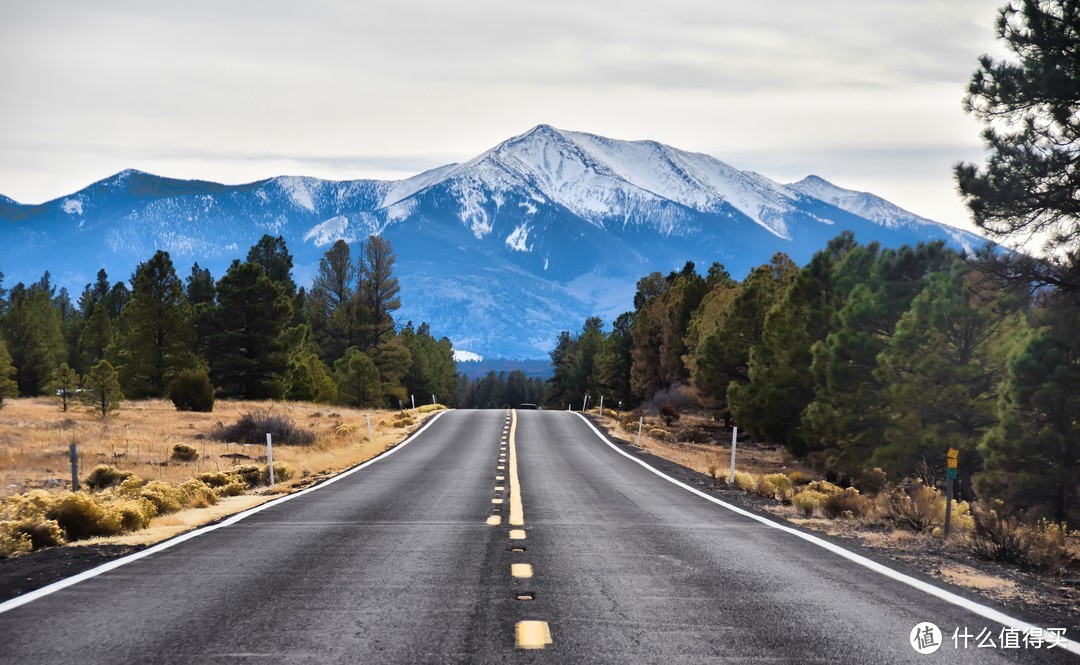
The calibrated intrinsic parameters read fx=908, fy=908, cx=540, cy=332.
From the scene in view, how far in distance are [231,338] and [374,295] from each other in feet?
79.8

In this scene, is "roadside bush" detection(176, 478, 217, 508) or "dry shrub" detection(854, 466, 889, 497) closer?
"roadside bush" detection(176, 478, 217, 508)

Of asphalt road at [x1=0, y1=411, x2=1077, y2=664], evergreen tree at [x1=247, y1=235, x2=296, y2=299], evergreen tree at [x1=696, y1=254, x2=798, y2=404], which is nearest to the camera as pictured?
asphalt road at [x1=0, y1=411, x2=1077, y2=664]

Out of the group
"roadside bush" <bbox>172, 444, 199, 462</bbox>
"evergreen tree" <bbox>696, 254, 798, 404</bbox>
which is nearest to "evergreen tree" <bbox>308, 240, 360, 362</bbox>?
"evergreen tree" <bbox>696, 254, 798, 404</bbox>

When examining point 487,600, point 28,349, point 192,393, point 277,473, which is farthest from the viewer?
point 28,349

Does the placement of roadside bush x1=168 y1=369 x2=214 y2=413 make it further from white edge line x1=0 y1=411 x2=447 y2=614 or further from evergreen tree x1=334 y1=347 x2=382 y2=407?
white edge line x1=0 y1=411 x2=447 y2=614

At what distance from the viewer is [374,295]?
8138 centimetres

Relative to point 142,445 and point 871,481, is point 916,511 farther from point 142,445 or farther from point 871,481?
point 142,445

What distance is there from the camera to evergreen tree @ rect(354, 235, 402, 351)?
8075cm

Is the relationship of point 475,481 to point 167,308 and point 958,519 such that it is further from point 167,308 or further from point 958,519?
point 167,308

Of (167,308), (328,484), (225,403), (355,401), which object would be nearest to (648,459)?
(328,484)

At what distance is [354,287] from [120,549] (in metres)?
77.5

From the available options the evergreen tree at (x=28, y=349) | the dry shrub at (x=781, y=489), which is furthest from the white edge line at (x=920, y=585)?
the evergreen tree at (x=28, y=349)

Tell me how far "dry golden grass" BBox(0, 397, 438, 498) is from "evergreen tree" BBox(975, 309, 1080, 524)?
644 inches

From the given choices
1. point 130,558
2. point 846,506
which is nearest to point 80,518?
point 130,558
